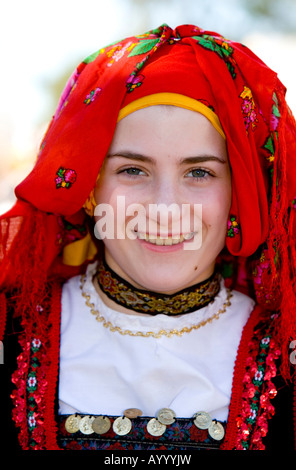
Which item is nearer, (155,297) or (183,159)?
(183,159)

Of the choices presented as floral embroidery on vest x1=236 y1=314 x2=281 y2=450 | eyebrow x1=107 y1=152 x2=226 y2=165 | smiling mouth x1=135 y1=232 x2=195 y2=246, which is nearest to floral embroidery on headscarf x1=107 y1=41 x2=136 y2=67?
eyebrow x1=107 y1=152 x2=226 y2=165

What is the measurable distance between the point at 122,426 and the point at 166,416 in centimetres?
14

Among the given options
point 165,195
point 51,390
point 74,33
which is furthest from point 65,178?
point 74,33

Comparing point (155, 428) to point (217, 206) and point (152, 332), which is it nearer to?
point (152, 332)

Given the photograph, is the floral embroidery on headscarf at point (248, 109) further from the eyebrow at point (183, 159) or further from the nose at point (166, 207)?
the nose at point (166, 207)

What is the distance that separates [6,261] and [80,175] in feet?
1.53

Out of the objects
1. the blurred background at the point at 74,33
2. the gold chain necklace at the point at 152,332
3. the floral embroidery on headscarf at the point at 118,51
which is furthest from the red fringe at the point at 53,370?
the blurred background at the point at 74,33

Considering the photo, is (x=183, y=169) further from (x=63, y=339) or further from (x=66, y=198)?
(x=63, y=339)

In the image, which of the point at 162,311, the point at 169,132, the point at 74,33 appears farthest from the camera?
the point at 74,33

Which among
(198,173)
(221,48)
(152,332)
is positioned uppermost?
(221,48)

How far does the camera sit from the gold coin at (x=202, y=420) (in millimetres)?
1843

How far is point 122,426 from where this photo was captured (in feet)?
6.05

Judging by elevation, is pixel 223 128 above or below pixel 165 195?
above
